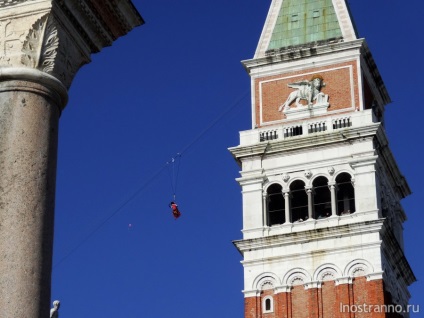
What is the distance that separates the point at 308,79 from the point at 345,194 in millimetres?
5909

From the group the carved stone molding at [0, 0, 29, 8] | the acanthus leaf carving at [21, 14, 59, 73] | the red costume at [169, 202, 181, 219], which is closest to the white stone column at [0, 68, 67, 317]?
the acanthus leaf carving at [21, 14, 59, 73]

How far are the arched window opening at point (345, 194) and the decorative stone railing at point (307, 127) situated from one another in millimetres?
2222

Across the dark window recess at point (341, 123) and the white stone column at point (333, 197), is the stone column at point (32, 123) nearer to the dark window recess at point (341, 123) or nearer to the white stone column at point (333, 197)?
the white stone column at point (333, 197)

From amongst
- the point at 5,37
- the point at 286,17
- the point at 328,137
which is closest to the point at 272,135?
the point at 328,137

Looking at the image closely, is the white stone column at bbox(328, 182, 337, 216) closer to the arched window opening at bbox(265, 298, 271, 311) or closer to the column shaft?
the arched window opening at bbox(265, 298, 271, 311)

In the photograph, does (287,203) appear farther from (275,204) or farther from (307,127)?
(307,127)

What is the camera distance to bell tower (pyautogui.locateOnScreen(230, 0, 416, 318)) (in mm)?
49281

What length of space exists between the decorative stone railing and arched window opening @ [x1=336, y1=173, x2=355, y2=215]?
222 centimetres

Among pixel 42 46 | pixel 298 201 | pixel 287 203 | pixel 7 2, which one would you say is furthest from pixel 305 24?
pixel 42 46

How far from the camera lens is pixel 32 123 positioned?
10.7 m

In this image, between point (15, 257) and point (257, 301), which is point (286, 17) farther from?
point (15, 257)

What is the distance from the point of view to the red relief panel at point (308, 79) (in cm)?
5266

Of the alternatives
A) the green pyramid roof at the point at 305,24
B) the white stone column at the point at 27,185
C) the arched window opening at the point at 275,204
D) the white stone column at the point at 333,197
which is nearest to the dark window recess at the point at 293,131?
the arched window opening at the point at 275,204

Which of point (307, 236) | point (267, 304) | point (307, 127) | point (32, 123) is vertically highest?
point (307, 127)
